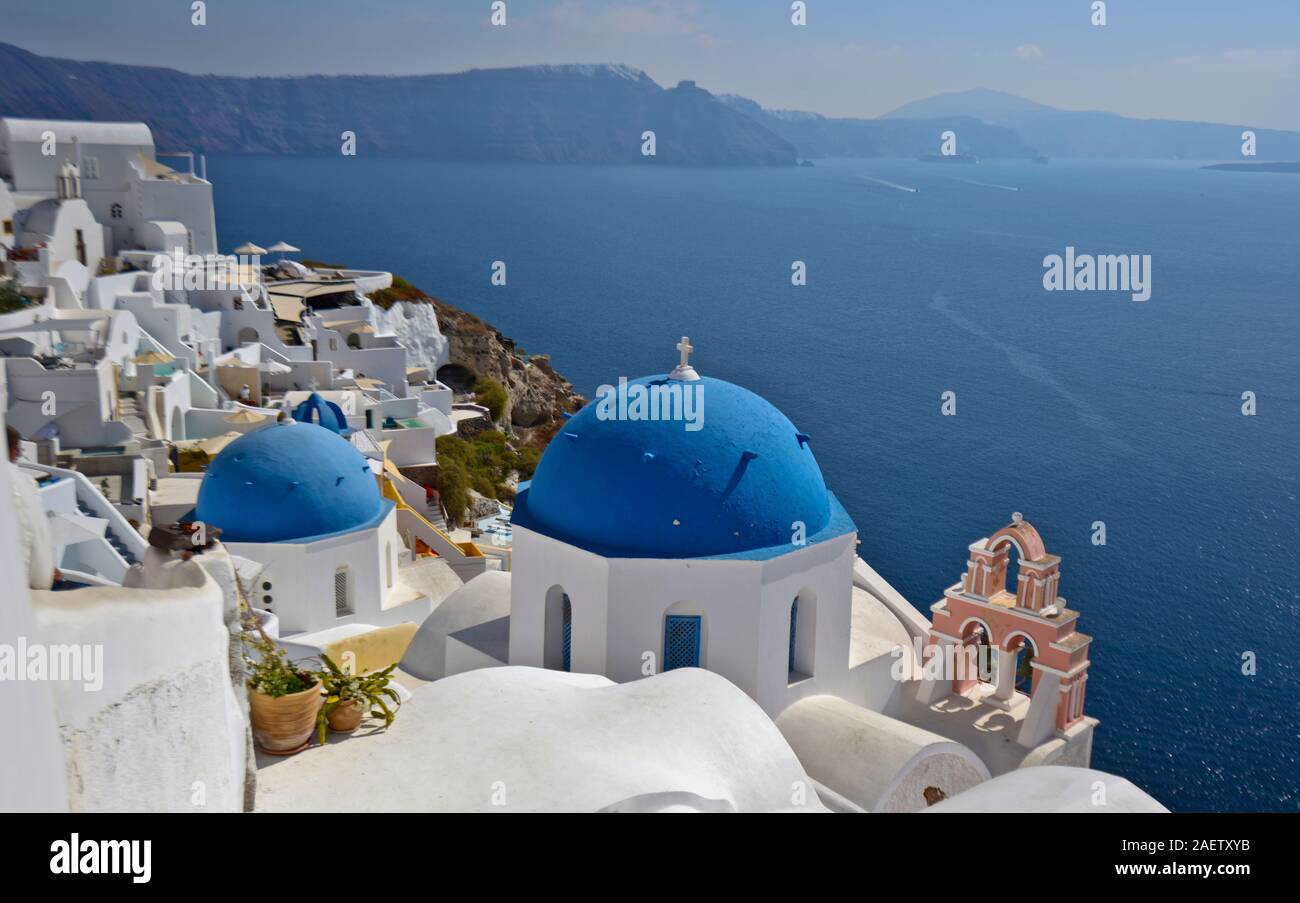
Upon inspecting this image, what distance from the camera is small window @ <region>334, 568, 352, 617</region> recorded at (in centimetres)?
1755

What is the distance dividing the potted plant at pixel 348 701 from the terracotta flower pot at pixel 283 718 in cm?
25

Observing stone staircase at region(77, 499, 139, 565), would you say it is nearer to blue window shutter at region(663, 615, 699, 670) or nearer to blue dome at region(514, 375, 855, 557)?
blue dome at region(514, 375, 855, 557)

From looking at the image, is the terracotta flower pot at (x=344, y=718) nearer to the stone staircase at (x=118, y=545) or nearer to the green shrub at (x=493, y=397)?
the stone staircase at (x=118, y=545)

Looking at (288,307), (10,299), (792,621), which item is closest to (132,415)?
(10,299)

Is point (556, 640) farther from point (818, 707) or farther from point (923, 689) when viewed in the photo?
point (923, 689)

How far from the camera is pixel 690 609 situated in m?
12.7

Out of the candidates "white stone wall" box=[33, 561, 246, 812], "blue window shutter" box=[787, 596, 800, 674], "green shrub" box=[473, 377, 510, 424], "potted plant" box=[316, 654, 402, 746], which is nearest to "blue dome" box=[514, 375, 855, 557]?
"blue window shutter" box=[787, 596, 800, 674]

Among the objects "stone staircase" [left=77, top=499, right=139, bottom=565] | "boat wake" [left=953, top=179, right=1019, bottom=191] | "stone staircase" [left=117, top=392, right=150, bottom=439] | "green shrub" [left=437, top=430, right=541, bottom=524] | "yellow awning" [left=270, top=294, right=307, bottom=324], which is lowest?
"green shrub" [left=437, top=430, right=541, bottom=524]

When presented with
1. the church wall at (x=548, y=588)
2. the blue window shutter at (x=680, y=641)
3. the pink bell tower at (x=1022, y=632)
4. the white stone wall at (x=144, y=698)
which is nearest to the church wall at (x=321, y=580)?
the church wall at (x=548, y=588)

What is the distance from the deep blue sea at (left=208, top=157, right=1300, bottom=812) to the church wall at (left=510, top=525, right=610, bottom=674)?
19708mm

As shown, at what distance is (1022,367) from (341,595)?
5530cm

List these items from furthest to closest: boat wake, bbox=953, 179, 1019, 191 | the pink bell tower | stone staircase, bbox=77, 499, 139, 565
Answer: boat wake, bbox=953, 179, 1019, 191, stone staircase, bbox=77, 499, 139, 565, the pink bell tower

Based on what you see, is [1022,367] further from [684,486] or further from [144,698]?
[144,698]
